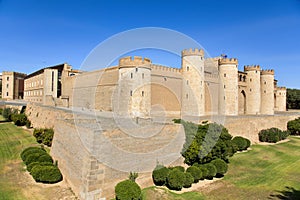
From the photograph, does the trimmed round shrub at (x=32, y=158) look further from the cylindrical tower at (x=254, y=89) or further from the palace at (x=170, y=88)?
the cylindrical tower at (x=254, y=89)

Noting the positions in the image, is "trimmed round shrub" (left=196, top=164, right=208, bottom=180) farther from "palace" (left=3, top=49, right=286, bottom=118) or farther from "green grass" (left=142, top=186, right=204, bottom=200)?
"palace" (left=3, top=49, right=286, bottom=118)

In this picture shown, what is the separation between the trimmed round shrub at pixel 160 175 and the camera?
40.6 ft

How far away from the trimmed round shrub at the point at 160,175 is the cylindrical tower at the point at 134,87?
5.64 m

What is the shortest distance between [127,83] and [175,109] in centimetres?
840

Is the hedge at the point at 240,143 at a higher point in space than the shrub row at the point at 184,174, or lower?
higher

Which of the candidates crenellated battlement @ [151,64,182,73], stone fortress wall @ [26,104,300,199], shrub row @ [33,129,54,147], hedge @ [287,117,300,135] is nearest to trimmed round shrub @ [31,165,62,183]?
stone fortress wall @ [26,104,300,199]

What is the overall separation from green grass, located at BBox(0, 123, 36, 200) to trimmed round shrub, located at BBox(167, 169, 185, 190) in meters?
7.32

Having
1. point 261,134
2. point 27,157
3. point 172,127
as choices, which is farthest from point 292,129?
point 27,157

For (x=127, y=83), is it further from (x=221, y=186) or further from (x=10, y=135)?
(x=10, y=135)

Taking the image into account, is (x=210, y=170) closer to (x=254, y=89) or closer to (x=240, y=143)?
(x=240, y=143)

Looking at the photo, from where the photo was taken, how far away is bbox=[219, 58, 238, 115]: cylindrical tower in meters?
25.9

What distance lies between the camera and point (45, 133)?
18031 mm

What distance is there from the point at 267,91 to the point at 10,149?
31.8 metres

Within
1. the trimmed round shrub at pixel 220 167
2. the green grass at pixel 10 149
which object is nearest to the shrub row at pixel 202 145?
the trimmed round shrub at pixel 220 167
